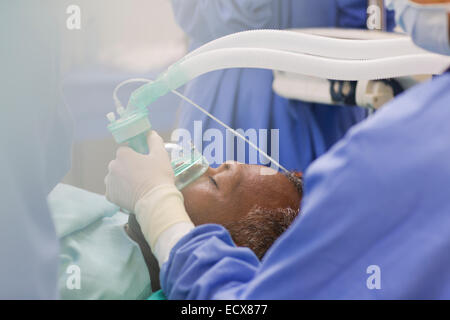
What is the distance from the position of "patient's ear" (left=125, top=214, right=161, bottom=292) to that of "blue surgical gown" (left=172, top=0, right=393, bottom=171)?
0.25 meters

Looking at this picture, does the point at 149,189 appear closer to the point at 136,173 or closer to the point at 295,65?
the point at 136,173

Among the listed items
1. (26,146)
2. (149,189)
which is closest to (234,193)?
(149,189)

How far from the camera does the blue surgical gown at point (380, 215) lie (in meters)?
0.63

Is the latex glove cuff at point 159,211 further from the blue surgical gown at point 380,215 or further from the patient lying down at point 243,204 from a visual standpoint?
the blue surgical gown at point 380,215

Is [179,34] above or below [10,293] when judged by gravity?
above

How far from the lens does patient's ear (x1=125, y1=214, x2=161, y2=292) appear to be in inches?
42.0

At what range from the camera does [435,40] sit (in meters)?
0.67

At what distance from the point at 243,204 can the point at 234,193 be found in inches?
1.2

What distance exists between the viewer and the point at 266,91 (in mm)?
1450

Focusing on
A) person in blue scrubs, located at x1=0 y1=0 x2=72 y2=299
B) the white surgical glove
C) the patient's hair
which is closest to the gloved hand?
the white surgical glove

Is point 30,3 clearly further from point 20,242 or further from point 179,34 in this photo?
point 179,34

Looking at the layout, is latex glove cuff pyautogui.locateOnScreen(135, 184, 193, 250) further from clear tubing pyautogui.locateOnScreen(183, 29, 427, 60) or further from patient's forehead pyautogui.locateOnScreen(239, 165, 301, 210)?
clear tubing pyautogui.locateOnScreen(183, 29, 427, 60)
